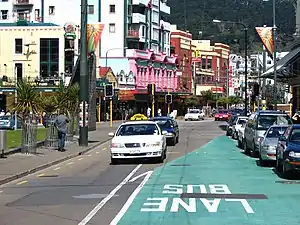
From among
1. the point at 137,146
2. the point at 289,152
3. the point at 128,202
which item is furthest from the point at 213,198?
the point at 137,146

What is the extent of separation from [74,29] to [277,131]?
5844 centimetres

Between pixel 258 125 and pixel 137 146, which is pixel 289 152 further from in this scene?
pixel 258 125

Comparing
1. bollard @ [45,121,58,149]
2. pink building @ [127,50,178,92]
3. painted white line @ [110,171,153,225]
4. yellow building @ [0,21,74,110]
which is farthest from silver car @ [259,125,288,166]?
pink building @ [127,50,178,92]

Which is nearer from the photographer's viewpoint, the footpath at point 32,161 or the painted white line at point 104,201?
the painted white line at point 104,201

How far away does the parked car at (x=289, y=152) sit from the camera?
19047 mm

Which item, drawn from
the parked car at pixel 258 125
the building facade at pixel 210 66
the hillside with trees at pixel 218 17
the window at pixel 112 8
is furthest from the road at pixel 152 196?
the hillside with trees at pixel 218 17

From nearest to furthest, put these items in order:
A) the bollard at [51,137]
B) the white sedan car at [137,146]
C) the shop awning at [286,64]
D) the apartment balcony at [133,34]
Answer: the white sedan car at [137,146] < the bollard at [51,137] < the shop awning at [286,64] < the apartment balcony at [133,34]

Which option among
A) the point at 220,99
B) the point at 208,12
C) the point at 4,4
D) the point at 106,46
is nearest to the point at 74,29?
the point at 106,46

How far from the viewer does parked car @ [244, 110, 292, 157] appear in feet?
91.5

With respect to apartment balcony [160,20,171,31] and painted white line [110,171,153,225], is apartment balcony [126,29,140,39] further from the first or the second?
painted white line [110,171,153,225]

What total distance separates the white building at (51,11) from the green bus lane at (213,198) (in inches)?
3035

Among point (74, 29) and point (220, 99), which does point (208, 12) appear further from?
point (74, 29)

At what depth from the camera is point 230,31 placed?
186500 mm

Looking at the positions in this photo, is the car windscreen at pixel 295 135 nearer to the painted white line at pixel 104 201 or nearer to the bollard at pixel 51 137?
the painted white line at pixel 104 201
